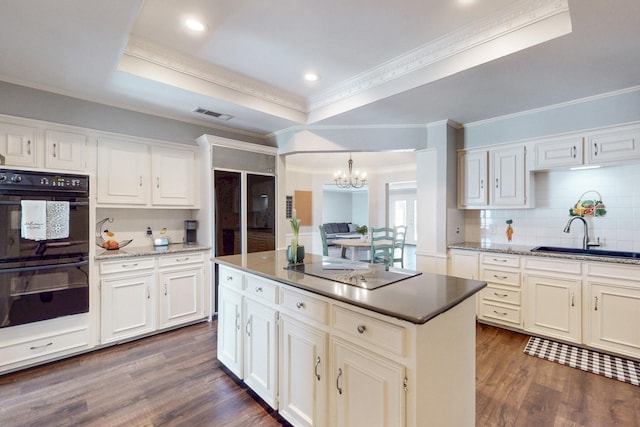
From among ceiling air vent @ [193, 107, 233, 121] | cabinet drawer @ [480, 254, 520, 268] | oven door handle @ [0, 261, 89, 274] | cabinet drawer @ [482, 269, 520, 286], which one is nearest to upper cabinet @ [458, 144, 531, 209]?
cabinet drawer @ [480, 254, 520, 268]

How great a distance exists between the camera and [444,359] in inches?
53.0

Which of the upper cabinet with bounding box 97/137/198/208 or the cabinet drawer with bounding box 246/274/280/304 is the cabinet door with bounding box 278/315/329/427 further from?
the upper cabinet with bounding box 97/137/198/208

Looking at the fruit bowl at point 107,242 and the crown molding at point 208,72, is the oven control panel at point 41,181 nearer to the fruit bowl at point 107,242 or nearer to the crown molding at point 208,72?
the fruit bowl at point 107,242

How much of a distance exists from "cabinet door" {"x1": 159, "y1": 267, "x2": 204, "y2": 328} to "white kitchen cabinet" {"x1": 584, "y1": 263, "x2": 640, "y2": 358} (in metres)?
3.93

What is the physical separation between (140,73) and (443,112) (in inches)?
116

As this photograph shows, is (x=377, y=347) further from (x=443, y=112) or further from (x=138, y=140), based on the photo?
(x=138, y=140)

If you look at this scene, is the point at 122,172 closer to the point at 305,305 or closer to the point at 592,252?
the point at 305,305

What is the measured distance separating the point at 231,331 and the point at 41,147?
2.46m

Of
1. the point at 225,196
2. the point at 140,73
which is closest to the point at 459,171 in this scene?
the point at 225,196

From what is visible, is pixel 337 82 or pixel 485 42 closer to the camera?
pixel 485 42

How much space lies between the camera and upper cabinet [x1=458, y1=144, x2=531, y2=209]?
3.23m

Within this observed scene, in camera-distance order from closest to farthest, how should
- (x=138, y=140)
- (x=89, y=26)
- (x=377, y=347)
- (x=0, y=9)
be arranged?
(x=377, y=347) → (x=0, y=9) → (x=89, y=26) → (x=138, y=140)

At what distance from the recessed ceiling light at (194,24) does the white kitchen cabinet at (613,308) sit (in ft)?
12.5

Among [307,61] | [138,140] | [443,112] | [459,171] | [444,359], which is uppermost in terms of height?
[307,61]
